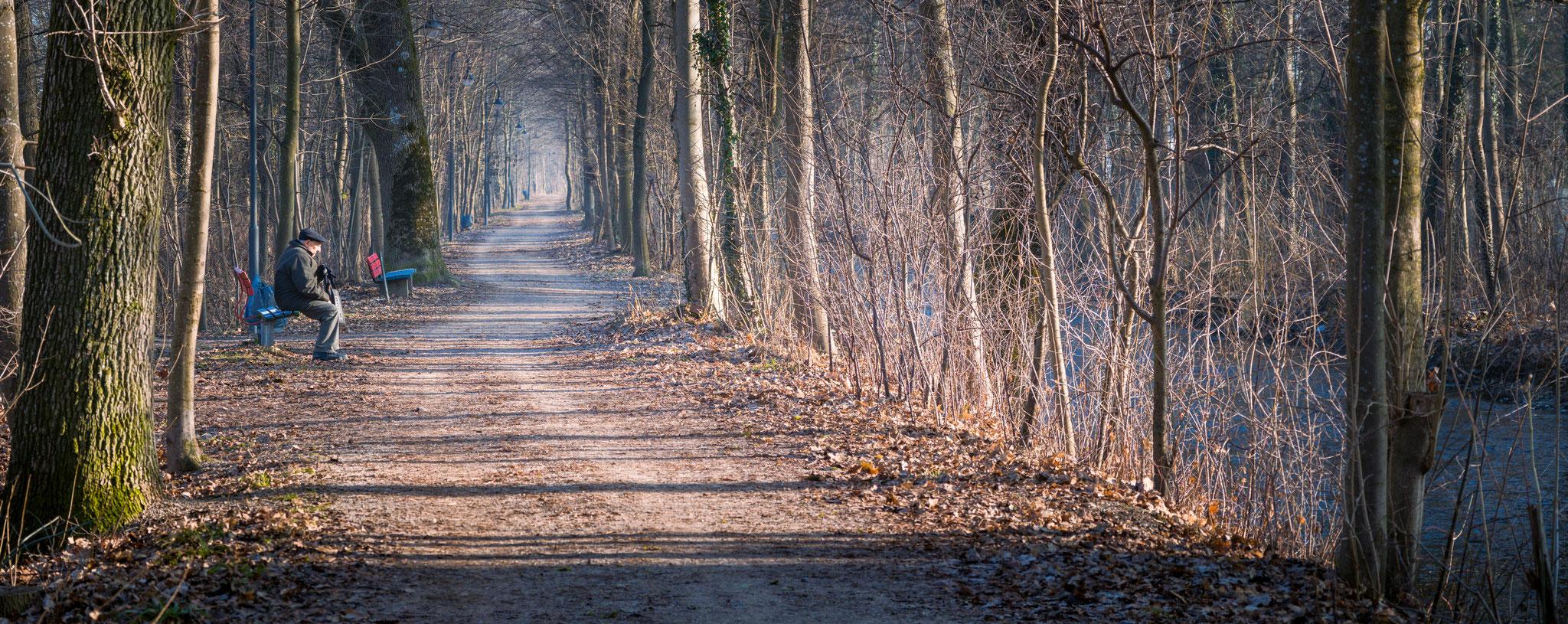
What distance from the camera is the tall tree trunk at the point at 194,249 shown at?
604 cm

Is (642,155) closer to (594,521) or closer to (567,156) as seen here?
(594,521)

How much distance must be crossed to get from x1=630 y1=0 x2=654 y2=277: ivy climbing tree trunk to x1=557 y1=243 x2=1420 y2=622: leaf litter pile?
40.2 feet

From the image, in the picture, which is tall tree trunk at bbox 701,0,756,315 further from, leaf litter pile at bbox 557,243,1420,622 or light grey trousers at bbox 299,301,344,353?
light grey trousers at bbox 299,301,344,353

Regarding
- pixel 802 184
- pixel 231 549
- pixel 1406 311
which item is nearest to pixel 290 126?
pixel 802 184

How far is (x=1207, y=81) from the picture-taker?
8375 millimetres

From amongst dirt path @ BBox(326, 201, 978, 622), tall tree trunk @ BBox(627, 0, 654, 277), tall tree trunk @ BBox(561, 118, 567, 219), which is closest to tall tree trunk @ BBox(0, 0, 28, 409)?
dirt path @ BBox(326, 201, 978, 622)

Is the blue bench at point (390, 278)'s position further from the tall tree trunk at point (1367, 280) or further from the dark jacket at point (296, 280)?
the tall tree trunk at point (1367, 280)

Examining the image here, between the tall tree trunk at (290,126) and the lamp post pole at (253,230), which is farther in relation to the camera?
the tall tree trunk at (290,126)

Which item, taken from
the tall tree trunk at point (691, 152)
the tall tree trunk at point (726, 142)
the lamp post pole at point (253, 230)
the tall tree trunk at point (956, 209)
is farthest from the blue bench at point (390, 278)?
the tall tree trunk at point (956, 209)

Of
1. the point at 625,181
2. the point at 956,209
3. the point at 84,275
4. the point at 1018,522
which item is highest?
the point at 625,181

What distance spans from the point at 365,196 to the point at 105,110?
29986mm

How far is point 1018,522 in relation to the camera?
5.79 m

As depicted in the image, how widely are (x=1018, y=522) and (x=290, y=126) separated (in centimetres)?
1328

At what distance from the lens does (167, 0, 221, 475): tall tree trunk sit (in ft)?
19.8
